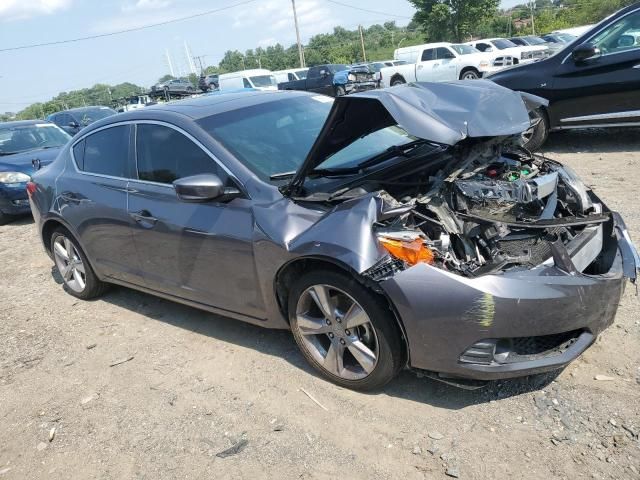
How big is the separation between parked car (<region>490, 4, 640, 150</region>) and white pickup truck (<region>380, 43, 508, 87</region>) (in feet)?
43.1

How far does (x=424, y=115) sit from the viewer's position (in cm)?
290

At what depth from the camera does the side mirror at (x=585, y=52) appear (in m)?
7.07

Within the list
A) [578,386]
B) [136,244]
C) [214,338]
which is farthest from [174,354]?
[578,386]

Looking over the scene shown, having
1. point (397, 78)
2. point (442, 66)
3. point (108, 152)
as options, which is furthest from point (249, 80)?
point (108, 152)

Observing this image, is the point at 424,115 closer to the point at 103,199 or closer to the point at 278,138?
the point at 278,138

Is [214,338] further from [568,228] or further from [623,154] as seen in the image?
[623,154]

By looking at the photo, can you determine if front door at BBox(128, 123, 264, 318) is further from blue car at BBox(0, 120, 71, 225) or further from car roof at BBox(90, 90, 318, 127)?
blue car at BBox(0, 120, 71, 225)

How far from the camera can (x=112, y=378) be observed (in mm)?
3762

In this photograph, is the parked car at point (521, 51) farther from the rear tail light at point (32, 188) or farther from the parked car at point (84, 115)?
the rear tail light at point (32, 188)

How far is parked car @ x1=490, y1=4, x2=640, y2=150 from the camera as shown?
22.7 ft

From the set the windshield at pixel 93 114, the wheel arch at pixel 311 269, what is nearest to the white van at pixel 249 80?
the windshield at pixel 93 114

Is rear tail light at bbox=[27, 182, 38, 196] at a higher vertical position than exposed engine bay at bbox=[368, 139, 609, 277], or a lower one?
higher

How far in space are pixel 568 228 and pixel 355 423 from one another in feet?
5.30

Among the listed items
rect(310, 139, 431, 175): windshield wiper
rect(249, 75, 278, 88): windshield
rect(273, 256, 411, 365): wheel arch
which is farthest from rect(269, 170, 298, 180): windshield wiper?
rect(249, 75, 278, 88): windshield
